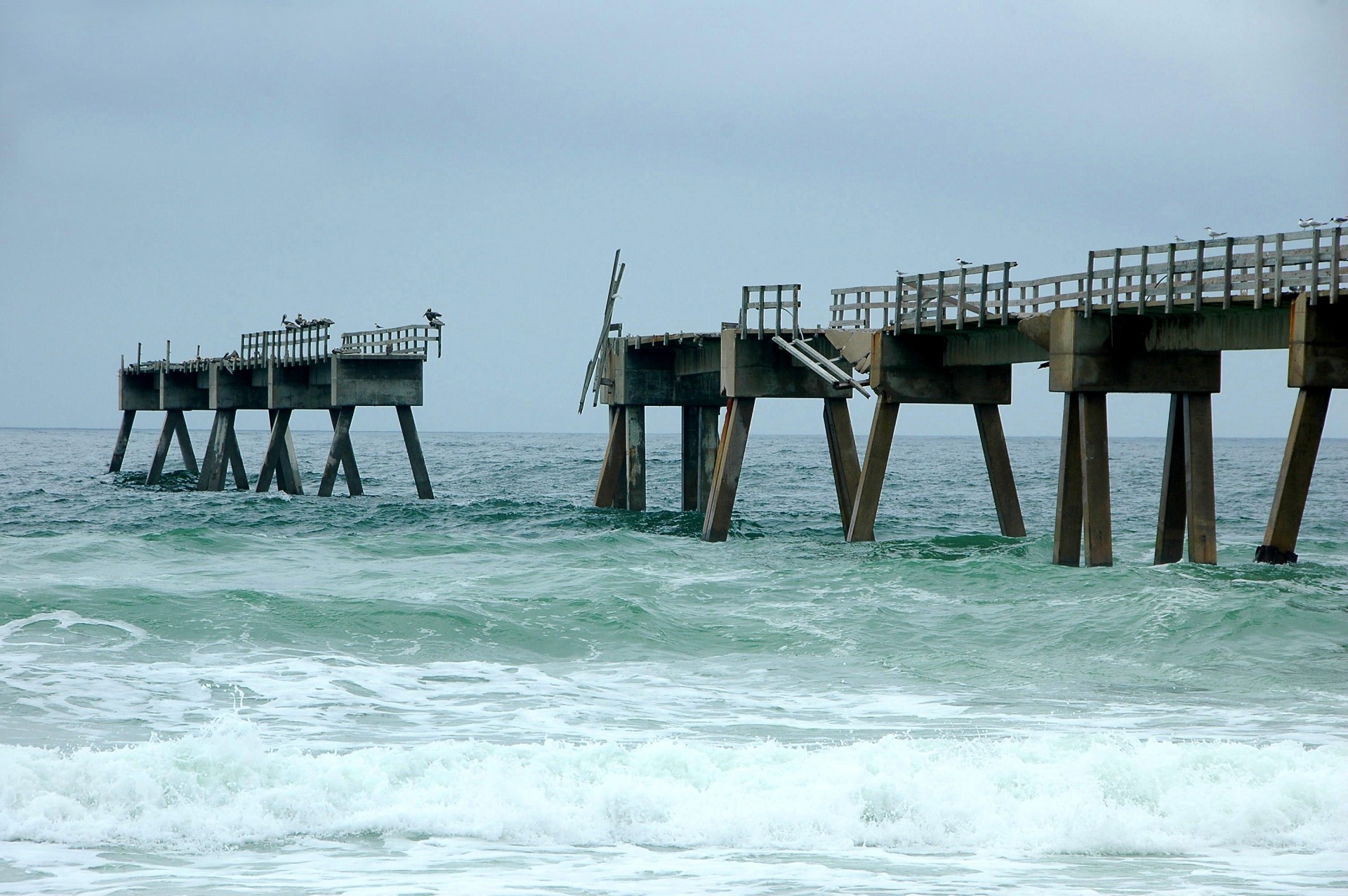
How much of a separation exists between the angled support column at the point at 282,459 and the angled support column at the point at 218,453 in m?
3.26

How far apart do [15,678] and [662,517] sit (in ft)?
76.9

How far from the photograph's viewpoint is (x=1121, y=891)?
9.82m

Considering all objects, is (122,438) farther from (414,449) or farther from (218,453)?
(414,449)

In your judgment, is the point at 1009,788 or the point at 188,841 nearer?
the point at 188,841

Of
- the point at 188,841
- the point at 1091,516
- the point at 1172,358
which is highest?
the point at 1172,358

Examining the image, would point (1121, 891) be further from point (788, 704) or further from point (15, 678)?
point (15, 678)

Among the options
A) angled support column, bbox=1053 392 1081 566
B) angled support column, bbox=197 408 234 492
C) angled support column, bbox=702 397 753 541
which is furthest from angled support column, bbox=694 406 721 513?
angled support column, bbox=197 408 234 492

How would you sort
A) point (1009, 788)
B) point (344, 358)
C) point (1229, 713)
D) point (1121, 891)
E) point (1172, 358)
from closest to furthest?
point (1121, 891)
point (1009, 788)
point (1229, 713)
point (1172, 358)
point (344, 358)

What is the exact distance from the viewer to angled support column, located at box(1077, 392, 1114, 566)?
23.3m

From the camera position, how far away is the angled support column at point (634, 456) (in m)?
37.0

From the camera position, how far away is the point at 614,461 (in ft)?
125

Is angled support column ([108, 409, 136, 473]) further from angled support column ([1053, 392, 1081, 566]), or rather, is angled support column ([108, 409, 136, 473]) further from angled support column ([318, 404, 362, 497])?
angled support column ([1053, 392, 1081, 566])

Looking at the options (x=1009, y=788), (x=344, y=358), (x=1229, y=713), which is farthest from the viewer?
(x=344, y=358)

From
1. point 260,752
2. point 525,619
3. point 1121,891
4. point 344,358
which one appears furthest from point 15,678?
point 344,358
